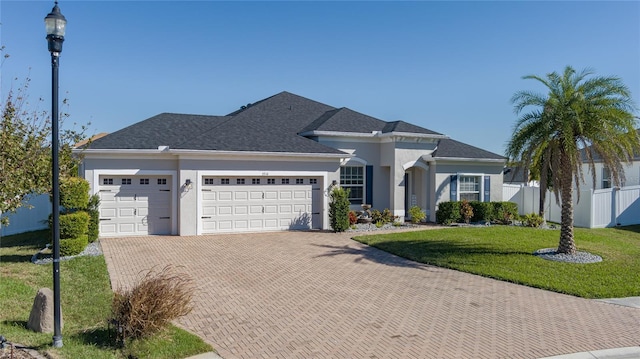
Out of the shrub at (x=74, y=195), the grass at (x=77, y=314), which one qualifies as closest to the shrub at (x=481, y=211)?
the grass at (x=77, y=314)

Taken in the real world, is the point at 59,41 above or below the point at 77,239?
above

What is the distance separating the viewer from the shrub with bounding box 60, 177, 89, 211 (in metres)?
13.6

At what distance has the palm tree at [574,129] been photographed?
1343 centimetres

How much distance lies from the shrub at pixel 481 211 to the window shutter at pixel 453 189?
0.83 m

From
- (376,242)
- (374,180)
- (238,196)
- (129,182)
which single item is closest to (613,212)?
(374,180)

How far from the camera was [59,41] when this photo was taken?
7289 mm

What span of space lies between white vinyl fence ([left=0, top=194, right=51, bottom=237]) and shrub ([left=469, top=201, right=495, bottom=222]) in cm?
1906

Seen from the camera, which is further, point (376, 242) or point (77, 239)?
point (376, 242)

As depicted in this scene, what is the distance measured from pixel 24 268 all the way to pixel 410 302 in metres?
9.93

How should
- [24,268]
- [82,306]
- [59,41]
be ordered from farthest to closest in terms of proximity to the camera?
[24,268]
[82,306]
[59,41]

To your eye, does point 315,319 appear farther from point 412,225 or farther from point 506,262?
point 412,225

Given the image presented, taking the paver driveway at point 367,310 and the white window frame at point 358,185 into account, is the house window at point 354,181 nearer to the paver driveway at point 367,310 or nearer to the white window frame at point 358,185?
the white window frame at point 358,185

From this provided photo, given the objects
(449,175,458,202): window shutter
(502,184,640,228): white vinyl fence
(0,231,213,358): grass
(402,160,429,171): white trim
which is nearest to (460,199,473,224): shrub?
(449,175,458,202): window shutter

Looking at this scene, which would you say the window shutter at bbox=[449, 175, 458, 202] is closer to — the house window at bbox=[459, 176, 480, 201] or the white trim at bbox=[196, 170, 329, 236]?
the house window at bbox=[459, 176, 480, 201]
